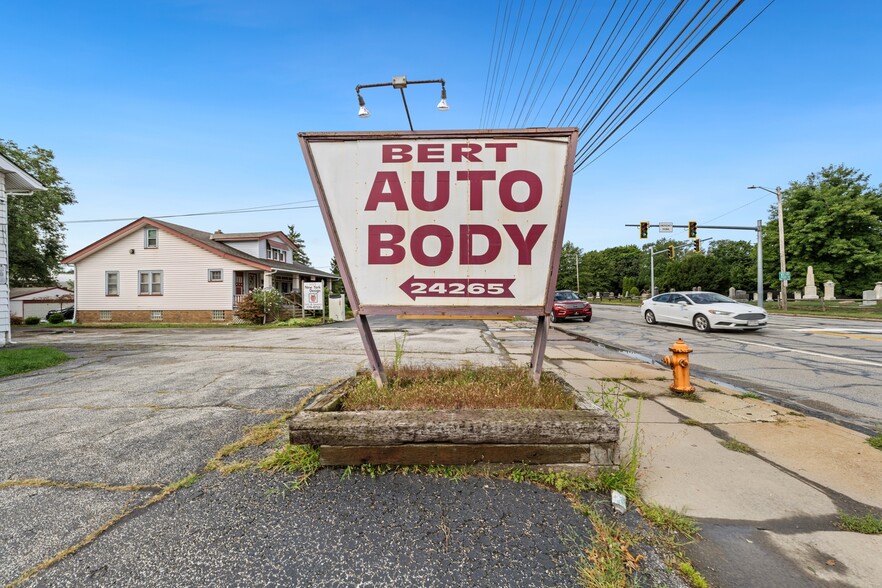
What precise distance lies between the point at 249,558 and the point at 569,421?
2009 mm

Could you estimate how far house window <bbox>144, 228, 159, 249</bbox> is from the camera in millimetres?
20547

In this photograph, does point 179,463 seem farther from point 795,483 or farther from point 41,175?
point 41,175

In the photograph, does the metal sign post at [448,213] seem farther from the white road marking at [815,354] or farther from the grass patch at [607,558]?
the white road marking at [815,354]

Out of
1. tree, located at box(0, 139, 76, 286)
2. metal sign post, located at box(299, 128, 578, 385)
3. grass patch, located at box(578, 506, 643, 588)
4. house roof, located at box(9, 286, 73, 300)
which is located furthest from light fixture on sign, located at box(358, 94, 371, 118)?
house roof, located at box(9, 286, 73, 300)

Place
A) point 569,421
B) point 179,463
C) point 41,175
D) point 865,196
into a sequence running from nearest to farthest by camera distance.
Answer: point 569,421
point 179,463
point 41,175
point 865,196

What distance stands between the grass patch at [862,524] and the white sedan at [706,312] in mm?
11299

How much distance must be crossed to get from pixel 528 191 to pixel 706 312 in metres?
11.9

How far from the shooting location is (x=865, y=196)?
31312 mm

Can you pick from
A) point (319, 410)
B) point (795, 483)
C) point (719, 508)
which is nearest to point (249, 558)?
point (319, 410)

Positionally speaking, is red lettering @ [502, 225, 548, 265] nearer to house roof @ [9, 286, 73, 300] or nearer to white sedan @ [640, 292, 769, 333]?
white sedan @ [640, 292, 769, 333]

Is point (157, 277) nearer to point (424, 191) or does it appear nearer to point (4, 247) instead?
point (4, 247)

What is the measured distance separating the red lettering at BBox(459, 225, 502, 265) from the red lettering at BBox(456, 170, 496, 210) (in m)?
0.20

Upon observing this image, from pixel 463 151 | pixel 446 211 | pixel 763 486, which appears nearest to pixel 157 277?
pixel 446 211

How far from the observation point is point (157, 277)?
67.8 ft
